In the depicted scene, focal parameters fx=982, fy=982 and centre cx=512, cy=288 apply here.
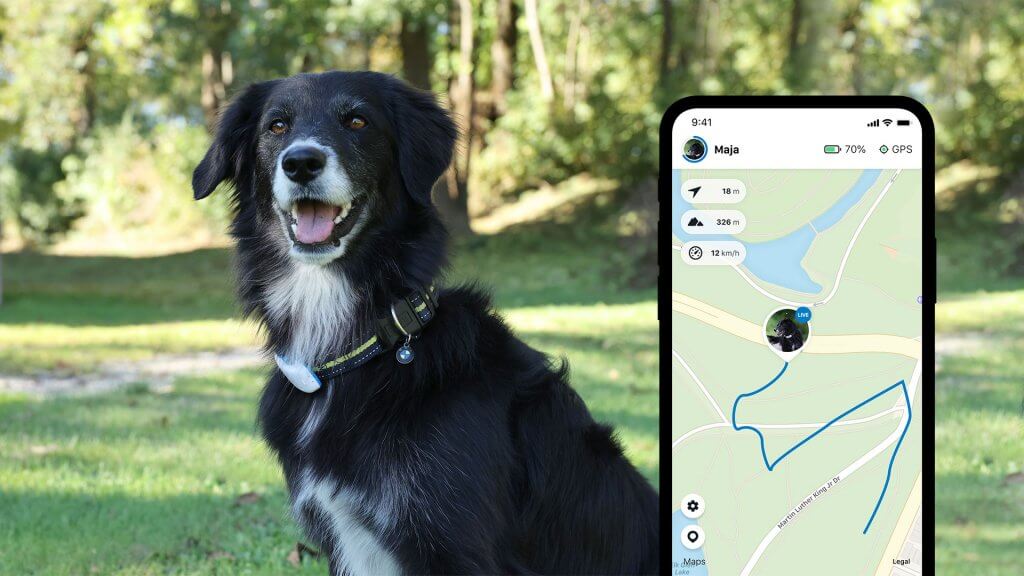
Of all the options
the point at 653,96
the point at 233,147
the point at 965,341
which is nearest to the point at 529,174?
the point at 653,96

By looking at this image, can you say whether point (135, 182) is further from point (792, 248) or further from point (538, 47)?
point (792, 248)

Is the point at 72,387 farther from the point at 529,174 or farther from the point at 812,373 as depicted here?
the point at 529,174

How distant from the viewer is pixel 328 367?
3309mm

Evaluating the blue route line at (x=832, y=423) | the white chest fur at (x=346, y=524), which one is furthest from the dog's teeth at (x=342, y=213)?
the blue route line at (x=832, y=423)

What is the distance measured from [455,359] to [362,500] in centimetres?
54

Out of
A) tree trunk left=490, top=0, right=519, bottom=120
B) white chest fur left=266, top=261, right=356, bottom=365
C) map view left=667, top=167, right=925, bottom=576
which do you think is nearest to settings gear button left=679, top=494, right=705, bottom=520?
map view left=667, top=167, right=925, bottom=576

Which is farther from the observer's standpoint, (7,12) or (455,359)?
(7,12)

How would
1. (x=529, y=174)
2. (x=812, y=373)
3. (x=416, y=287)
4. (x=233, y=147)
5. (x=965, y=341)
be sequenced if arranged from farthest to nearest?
(x=529, y=174), (x=965, y=341), (x=233, y=147), (x=416, y=287), (x=812, y=373)

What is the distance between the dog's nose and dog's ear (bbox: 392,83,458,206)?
37 centimetres

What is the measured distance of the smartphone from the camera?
110 inches

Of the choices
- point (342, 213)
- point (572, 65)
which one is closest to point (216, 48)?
point (572, 65)

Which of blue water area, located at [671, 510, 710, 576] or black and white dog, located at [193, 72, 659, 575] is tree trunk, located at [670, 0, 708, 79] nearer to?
black and white dog, located at [193, 72, 659, 575]

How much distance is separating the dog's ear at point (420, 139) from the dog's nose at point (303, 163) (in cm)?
37

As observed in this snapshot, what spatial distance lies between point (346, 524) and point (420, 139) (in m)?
1.38
